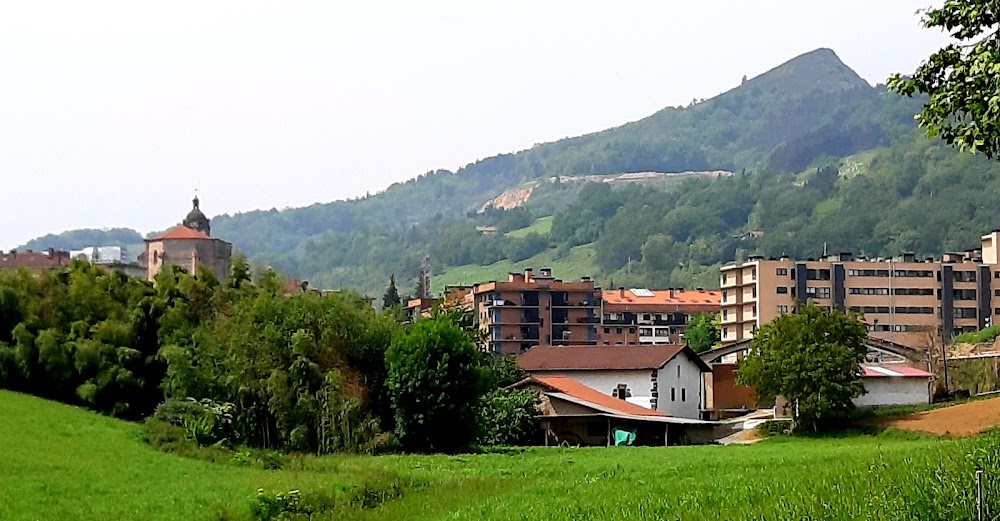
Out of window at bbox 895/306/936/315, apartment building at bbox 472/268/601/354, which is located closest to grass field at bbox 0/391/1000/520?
apartment building at bbox 472/268/601/354

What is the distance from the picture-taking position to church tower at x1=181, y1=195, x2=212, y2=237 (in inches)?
5133

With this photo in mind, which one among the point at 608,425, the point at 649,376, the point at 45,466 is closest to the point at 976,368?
the point at 649,376

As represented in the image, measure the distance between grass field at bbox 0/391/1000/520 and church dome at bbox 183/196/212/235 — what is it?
9292 centimetres

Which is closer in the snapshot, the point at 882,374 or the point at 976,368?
the point at 882,374

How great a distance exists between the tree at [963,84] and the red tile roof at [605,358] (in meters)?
48.1

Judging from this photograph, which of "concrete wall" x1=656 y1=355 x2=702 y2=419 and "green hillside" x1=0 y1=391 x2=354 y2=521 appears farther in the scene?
"concrete wall" x1=656 y1=355 x2=702 y2=419

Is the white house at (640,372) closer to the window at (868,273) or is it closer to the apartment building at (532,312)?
the apartment building at (532,312)

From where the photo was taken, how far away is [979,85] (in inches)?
554

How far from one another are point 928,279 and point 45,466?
326ft

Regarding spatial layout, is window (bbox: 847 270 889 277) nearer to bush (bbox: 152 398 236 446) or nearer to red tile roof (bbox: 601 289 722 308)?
red tile roof (bbox: 601 289 722 308)

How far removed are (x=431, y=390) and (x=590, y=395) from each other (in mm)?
15004

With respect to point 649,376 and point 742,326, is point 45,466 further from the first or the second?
point 742,326

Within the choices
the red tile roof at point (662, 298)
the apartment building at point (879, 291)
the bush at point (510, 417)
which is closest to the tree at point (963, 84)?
the bush at point (510, 417)

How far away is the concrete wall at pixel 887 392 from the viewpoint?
198ft
